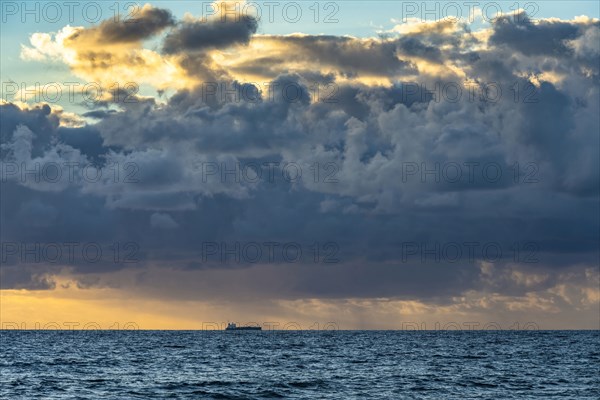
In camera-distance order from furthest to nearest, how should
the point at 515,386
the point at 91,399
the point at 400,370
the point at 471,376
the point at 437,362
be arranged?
the point at 437,362 → the point at 400,370 → the point at 471,376 → the point at 515,386 → the point at 91,399

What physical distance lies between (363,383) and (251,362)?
51340 millimetres

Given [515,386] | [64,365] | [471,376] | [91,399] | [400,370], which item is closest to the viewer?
[91,399]

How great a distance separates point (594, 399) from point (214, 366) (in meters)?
69.7

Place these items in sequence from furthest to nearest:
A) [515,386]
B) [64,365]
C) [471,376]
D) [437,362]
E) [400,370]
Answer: [437,362], [64,365], [400,370], [471,376], [515,386]

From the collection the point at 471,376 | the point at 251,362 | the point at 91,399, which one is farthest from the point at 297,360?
the point at 91,399

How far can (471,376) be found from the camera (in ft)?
388

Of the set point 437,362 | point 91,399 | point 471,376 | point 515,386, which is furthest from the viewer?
point 437,362

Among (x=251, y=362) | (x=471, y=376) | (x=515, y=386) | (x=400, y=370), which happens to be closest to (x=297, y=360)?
(x=251, y=362)

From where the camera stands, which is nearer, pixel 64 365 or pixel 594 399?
pixel 594 399

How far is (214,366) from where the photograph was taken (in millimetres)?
143125

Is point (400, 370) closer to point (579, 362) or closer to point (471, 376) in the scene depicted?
point (471, 376)

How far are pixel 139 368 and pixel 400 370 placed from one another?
3887 centimetres

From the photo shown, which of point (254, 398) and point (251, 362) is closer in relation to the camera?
point (254, 398)

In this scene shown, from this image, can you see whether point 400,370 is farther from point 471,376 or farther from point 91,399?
point 91,399
